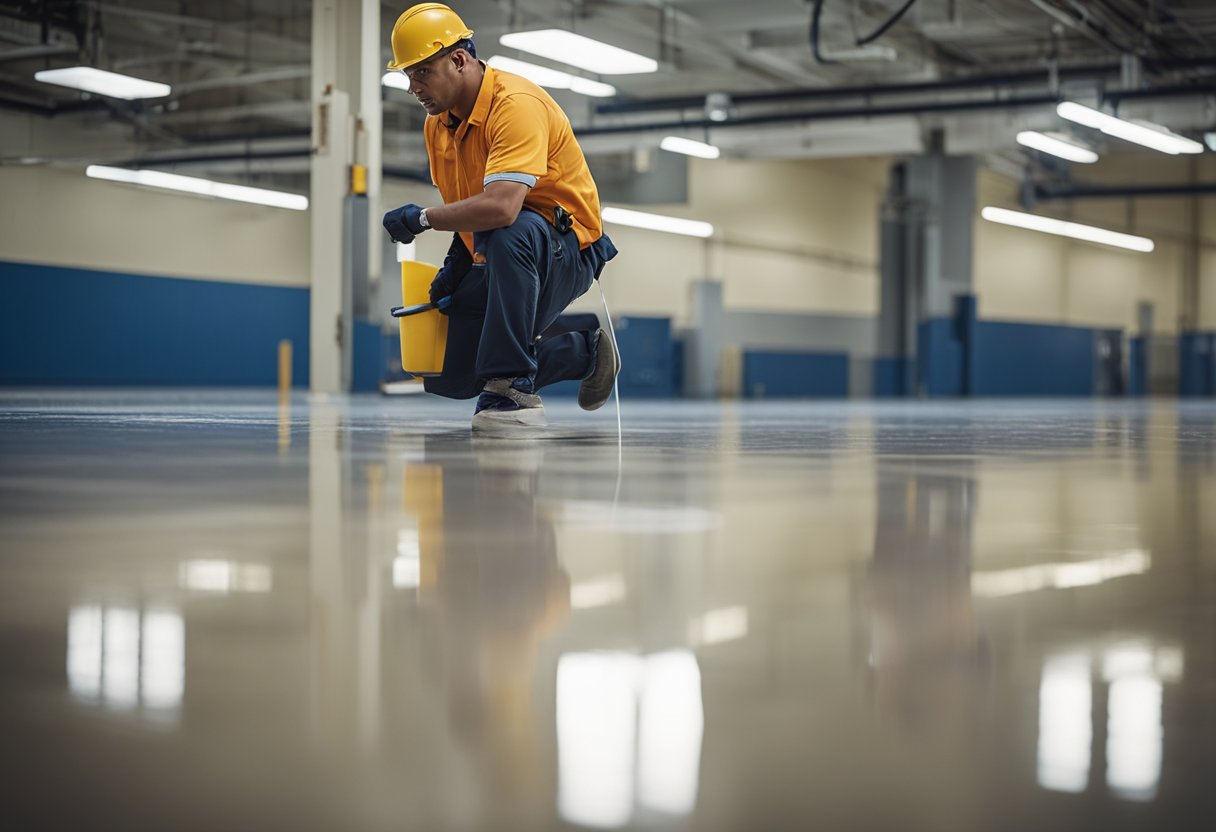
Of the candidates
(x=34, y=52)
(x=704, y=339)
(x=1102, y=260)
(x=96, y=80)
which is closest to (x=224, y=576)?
(x=96, y=80)

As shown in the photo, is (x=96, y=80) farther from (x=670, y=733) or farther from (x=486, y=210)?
(x=670, y=733)

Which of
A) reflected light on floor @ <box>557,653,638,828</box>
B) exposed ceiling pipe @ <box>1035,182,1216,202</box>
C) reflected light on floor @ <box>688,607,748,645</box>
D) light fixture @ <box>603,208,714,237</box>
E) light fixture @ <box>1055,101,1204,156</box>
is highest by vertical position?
exposed ceiling pipe @ <box>1035,182,1216,202</box>

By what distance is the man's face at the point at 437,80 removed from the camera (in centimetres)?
377

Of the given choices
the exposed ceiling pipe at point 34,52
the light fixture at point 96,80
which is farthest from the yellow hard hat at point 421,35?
the exposed ceiling pipe at point 34,52

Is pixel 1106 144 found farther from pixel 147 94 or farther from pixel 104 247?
pixel 104 247

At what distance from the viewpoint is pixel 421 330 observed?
4020 mm

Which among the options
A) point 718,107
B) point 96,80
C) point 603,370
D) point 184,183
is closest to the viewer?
point 603,370

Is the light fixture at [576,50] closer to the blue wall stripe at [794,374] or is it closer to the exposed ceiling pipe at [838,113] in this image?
the exposed ceiling pipe at [838,113]

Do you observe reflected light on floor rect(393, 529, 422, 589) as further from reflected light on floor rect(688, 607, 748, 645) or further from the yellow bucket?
the yellow bucket

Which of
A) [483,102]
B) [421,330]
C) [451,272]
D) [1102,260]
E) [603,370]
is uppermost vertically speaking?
[1102,260]

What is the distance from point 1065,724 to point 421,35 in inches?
135

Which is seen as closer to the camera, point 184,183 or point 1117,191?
point 184,183

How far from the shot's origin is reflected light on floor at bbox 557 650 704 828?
0.53 metres

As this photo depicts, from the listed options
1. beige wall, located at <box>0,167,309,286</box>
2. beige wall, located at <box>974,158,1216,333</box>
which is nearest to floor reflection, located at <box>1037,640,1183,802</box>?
beige wall, located at <box>0,167,309,286</box>
